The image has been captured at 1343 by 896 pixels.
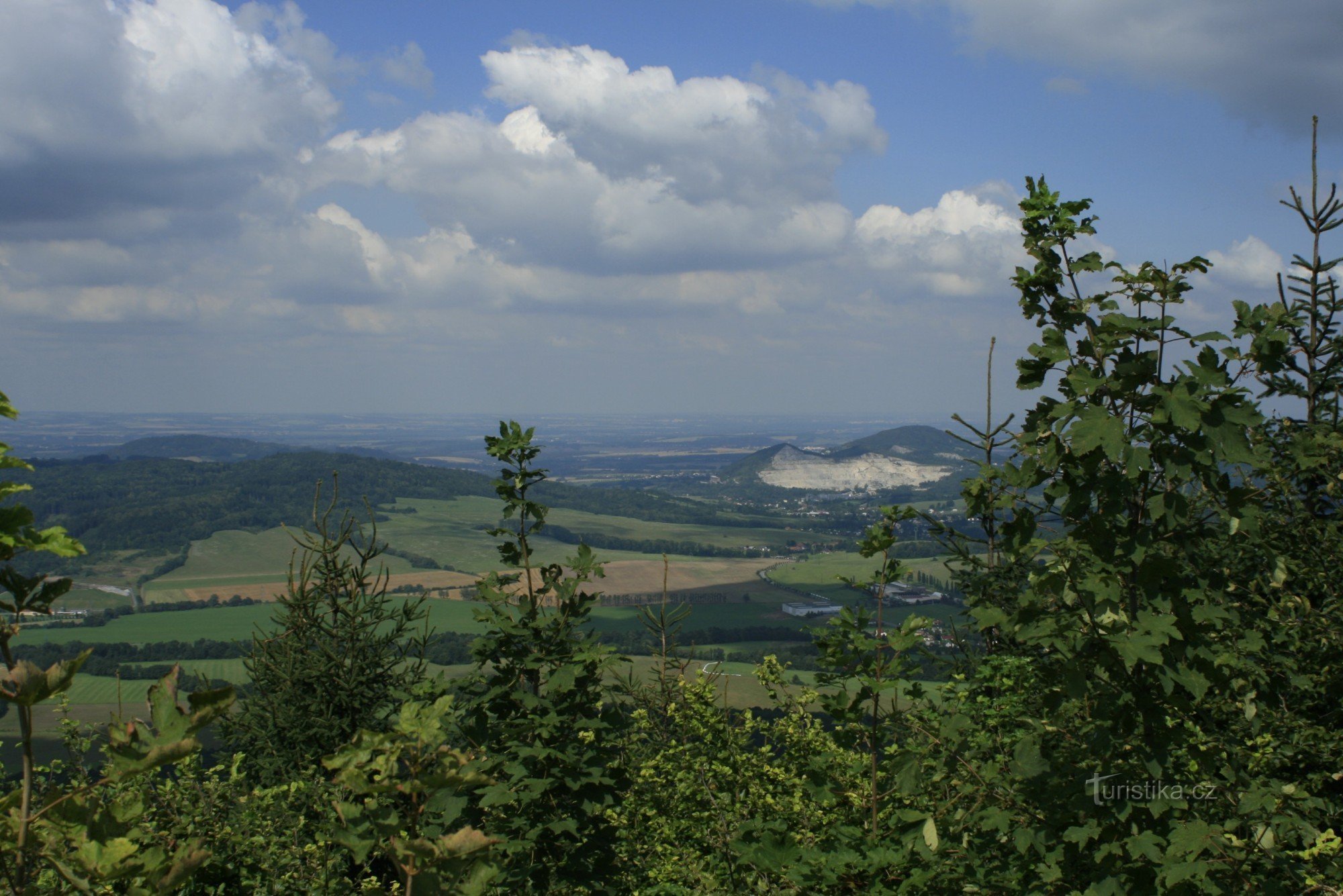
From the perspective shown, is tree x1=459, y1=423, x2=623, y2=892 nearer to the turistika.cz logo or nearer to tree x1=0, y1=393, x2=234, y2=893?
the turistika.cz logo

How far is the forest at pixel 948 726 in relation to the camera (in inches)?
79.7

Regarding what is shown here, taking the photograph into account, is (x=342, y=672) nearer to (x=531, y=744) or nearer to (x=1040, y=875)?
(x=531, y=744)

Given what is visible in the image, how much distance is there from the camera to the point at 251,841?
5.06 metres

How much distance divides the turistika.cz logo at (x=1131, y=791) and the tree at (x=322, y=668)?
7373 mm

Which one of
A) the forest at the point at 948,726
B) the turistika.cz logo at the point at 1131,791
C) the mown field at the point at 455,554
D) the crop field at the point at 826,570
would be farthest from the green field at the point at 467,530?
the turistika.cz logo at the point at 1131,791

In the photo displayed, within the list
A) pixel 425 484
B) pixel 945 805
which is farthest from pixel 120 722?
pixel 425 484

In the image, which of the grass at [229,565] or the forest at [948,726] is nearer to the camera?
the forest at [948,726]

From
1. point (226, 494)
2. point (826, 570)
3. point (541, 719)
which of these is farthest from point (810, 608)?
point (226, 494)

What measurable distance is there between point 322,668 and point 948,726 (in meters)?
8.02

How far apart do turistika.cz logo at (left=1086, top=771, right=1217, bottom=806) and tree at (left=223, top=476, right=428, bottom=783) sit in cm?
737

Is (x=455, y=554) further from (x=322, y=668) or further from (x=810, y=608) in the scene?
(x=322, y=668)

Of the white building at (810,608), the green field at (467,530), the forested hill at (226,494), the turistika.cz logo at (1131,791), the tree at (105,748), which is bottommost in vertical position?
the white building at (810,608)

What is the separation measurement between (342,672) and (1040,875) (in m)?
8.22

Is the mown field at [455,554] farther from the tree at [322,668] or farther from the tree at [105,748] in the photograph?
the tree at [105,748]
